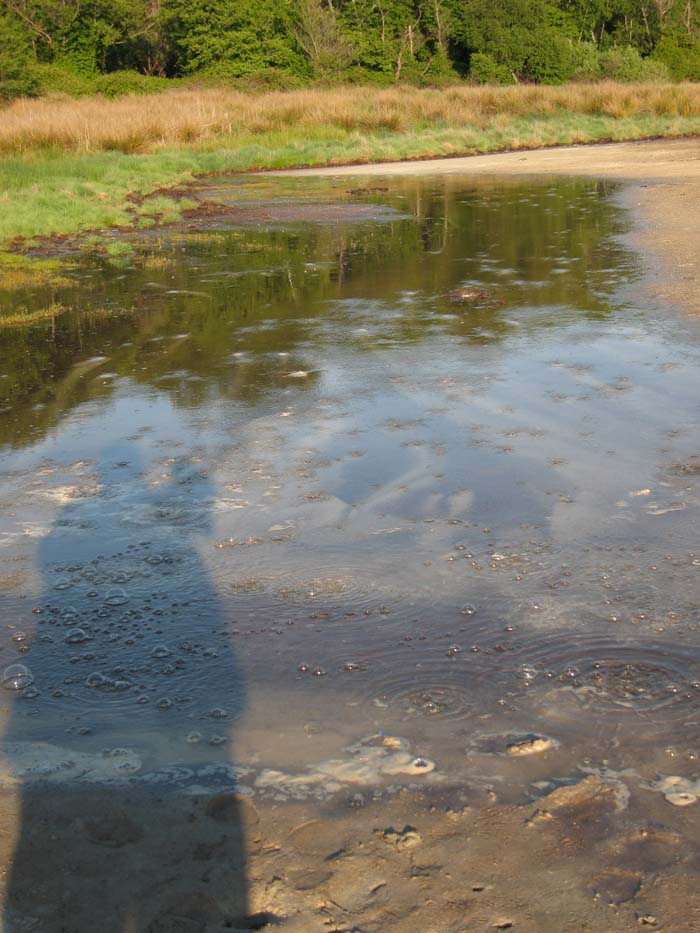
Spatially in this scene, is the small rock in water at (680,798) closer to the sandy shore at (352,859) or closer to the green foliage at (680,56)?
the sandy shore at (352,859)

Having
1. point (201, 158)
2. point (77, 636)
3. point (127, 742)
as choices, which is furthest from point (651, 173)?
point (127, 742)

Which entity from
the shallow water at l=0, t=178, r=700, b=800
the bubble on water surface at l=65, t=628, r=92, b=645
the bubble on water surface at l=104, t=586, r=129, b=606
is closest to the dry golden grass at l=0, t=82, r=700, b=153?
the shallow water at l=0, t=178, r=700, b=800

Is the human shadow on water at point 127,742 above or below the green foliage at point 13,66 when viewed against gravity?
below

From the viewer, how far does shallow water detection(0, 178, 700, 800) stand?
11.2ft

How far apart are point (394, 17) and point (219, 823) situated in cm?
6660

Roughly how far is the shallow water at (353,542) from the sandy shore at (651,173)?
3.47 feet

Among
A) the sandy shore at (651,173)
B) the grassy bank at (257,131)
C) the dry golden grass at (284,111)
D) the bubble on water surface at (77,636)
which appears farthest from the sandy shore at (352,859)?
the dry golden grass at (284,111)

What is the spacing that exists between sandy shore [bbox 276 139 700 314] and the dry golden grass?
5.60 metres

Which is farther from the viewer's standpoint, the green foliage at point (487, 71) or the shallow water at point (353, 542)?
the green foliage at point (487, 71)

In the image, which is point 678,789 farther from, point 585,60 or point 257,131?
point 585,60

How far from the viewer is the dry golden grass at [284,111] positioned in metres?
28.4

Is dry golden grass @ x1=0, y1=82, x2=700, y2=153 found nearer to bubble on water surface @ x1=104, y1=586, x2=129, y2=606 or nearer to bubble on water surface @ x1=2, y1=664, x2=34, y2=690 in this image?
bubble on water surface @ x1=104, y1=586, x2=129, y2=606

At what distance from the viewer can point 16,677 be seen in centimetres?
384

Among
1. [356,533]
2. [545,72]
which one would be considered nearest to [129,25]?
[545,72]
